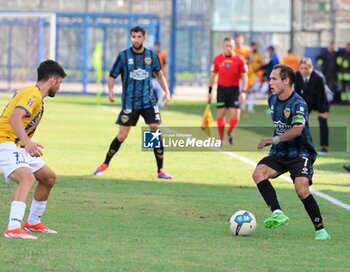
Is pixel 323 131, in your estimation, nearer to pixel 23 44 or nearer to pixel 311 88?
pixel 311 88

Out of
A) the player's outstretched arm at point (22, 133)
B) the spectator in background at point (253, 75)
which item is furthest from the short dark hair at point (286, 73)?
the spectator in background at point (253, 75)

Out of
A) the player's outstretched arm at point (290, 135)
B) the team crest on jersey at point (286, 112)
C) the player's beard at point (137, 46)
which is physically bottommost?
the player's outstretched arm at point (290, 135)

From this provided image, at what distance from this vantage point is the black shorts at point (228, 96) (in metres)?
22.9

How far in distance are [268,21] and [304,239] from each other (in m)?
38.6

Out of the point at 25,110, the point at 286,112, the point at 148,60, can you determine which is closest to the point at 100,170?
the point at 148,60

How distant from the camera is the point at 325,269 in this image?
898 centimetres

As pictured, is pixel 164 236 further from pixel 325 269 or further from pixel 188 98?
pixel 188 98

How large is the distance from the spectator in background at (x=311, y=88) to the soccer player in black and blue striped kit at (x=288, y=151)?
9141 millimetres

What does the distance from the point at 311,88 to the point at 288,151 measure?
9923 mm

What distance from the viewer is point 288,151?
11.3 meters

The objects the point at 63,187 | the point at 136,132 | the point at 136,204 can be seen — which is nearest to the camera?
the point at 136,204

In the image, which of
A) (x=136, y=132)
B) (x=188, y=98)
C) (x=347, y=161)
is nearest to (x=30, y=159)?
(x=347, y=161)

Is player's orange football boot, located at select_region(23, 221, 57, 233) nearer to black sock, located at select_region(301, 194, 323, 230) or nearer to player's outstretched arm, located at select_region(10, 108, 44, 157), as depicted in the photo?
player's outstretched arm, located at select_region(10, 108, 44, 157)

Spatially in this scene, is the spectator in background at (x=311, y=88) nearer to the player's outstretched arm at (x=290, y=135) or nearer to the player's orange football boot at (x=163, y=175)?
the player's orange football boot at (x=163, y=175)
